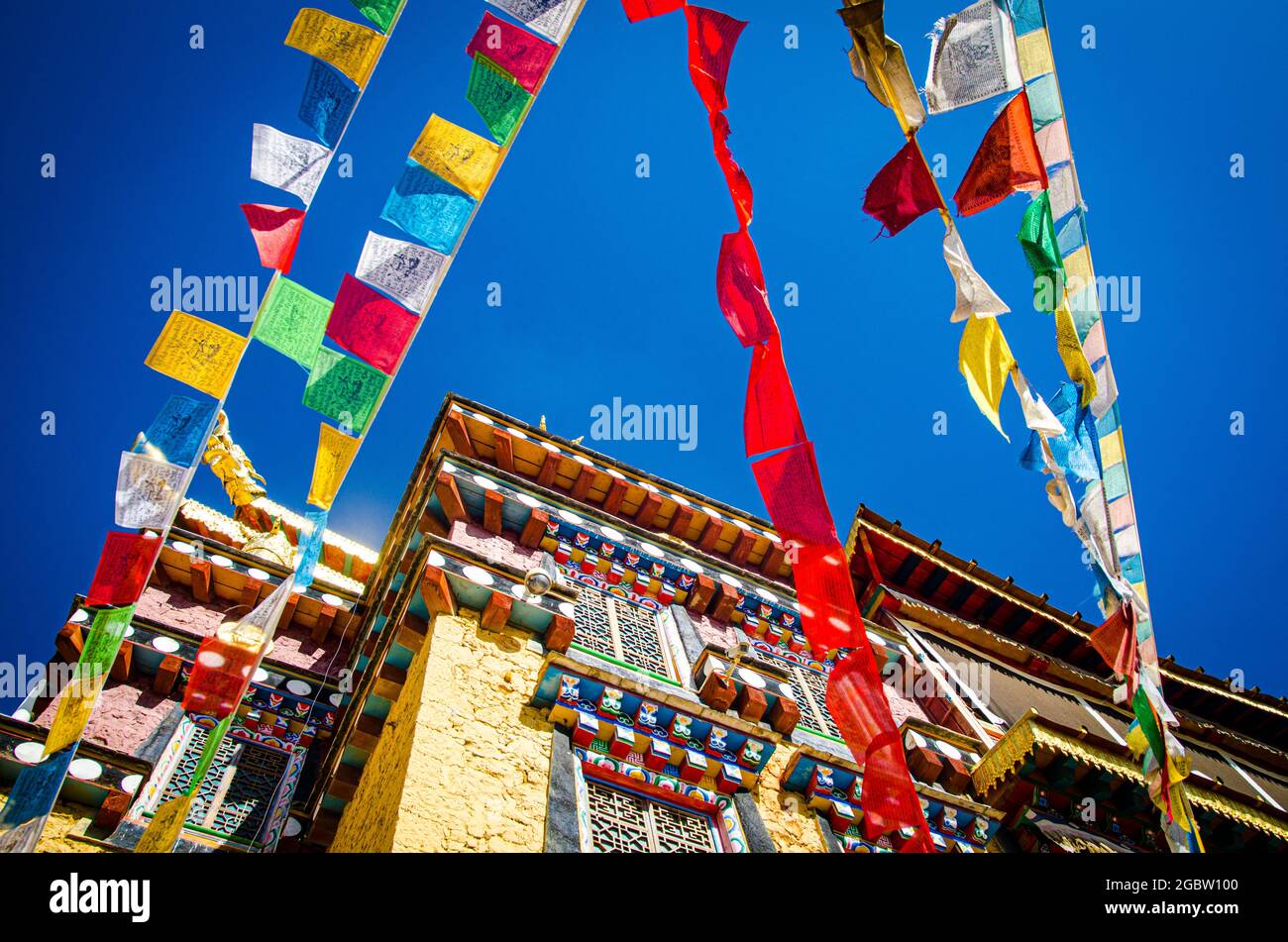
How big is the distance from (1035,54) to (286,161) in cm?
459

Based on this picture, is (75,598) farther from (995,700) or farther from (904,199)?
(995,700)

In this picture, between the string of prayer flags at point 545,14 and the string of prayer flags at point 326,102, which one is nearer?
the string of prayer flags at point 326,102

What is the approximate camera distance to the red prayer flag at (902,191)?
213 inches

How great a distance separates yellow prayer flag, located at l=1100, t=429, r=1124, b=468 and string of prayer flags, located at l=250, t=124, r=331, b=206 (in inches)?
198

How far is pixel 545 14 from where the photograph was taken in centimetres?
525

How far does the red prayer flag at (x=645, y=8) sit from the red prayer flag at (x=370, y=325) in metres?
2.29

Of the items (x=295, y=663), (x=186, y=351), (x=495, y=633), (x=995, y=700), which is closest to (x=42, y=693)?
(x=295, y=663)

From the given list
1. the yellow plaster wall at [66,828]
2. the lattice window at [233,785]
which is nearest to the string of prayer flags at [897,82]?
the yellow plaster wall at [66,828]

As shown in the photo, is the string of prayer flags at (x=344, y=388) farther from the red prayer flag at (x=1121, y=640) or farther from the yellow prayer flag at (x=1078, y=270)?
the red prayer flag at (x=1121, y=640)

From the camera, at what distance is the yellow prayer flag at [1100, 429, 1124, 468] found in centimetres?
574

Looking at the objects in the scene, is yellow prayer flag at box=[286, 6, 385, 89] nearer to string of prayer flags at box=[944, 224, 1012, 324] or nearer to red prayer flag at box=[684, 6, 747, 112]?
red prayer flag at box=[684, 6, 747, 112]

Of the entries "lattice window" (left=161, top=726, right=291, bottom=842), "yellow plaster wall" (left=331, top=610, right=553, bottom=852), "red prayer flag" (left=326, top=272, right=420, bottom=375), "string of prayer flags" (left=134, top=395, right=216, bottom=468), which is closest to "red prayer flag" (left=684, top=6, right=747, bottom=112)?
"red prayer flag" (left=326, top=272, right=420, bottom=375)

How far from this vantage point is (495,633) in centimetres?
704

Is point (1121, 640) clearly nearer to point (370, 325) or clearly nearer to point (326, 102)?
point (370, 325)
